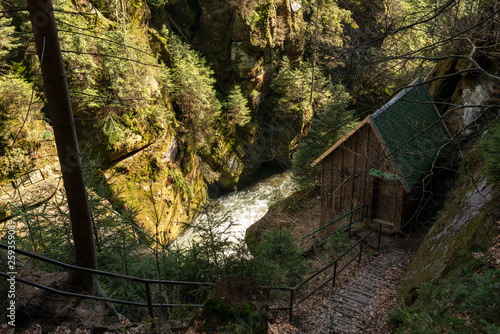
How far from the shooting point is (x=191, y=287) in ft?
17.3

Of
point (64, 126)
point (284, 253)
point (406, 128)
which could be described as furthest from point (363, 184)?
point (64, 126)

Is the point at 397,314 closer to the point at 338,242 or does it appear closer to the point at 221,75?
the point at 338,242

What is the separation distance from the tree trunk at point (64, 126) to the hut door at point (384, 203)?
872 cm

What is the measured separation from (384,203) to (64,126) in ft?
32.3

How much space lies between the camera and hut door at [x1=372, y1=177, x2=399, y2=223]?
9.90m

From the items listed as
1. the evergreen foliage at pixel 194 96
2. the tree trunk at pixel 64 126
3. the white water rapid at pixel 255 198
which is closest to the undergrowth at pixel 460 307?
the tree trunk at pixel 64 126

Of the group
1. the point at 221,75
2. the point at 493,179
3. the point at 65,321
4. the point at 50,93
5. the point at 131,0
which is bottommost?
the point at 65,321

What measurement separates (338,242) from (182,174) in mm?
9746

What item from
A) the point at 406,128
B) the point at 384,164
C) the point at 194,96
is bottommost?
the point at 384,164

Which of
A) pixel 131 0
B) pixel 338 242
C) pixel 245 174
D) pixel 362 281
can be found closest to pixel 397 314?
pixel 362 281

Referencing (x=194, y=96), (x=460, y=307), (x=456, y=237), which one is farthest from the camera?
(x=194, y=96)

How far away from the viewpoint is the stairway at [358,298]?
5.47 m

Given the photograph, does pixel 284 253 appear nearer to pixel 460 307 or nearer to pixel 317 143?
pixel 460 307

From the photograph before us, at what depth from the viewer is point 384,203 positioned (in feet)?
33.6
